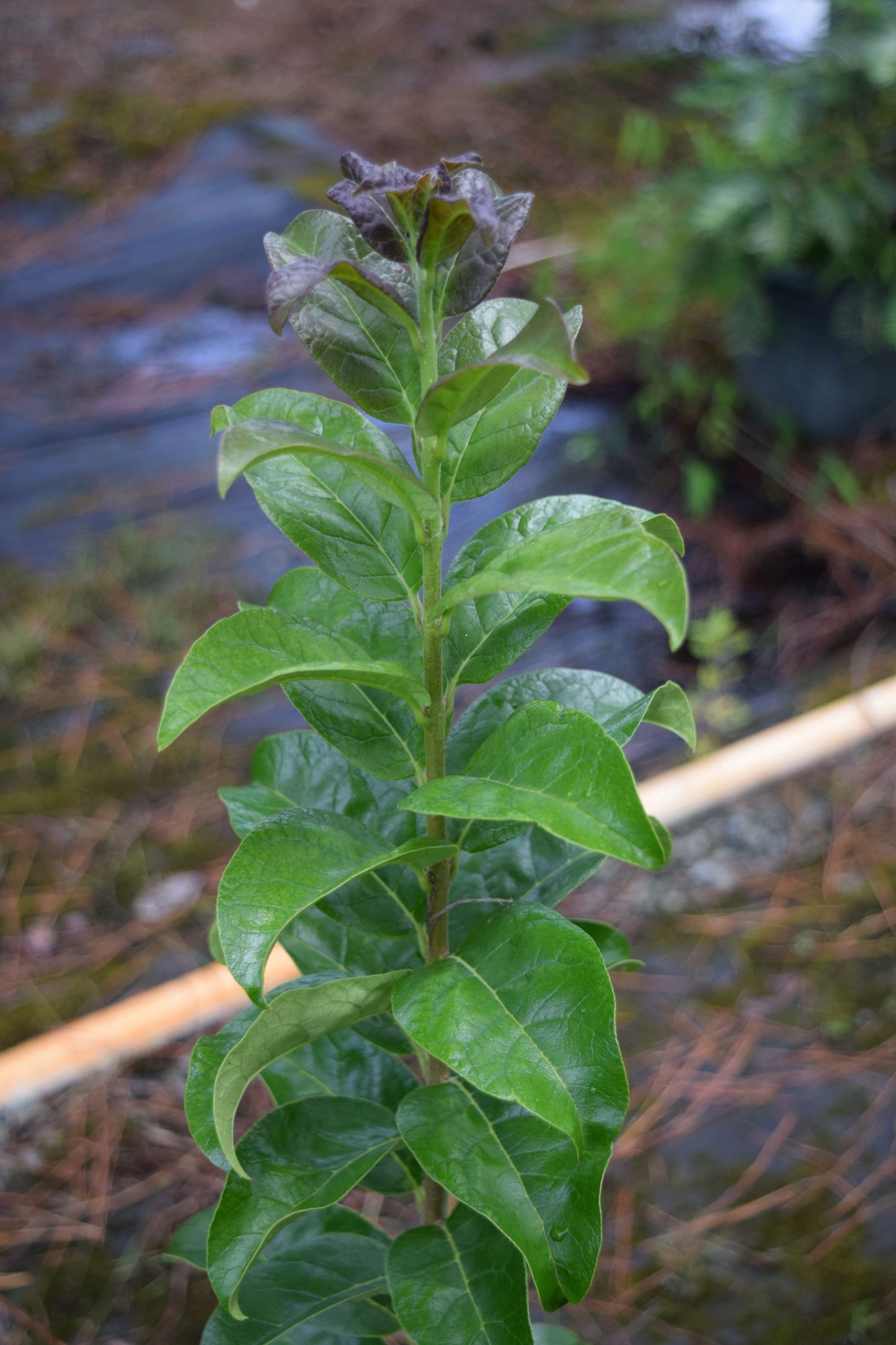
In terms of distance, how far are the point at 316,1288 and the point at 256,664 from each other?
64 cm

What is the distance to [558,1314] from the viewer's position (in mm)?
1468

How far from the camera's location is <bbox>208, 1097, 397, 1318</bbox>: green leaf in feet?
Answer: 2.51

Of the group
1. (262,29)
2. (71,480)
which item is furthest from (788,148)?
(262,29)

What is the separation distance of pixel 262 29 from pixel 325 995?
7478 millimetres

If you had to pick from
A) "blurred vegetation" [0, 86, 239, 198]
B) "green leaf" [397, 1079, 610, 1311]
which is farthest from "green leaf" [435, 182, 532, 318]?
"blurred vegetation" [0, 86, 239, 198]

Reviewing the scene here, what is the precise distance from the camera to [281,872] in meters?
0.70

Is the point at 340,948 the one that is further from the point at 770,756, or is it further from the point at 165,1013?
the point at 770,756

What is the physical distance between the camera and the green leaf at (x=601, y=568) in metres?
0.55

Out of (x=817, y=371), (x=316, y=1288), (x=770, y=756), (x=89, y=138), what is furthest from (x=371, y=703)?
(x=89, y=138)

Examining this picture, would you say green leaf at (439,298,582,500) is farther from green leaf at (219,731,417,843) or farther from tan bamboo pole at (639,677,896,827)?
tan bamboo pole at (639,677,896,827)

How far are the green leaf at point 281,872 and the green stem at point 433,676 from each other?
8 centimetres

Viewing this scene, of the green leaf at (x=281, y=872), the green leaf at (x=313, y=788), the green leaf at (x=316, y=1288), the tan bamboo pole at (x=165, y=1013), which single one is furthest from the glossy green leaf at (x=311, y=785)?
the tan bamboo pole at (x=165, y=1013)

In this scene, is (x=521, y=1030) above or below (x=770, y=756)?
above

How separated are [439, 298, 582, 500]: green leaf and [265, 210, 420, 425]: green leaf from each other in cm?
3
